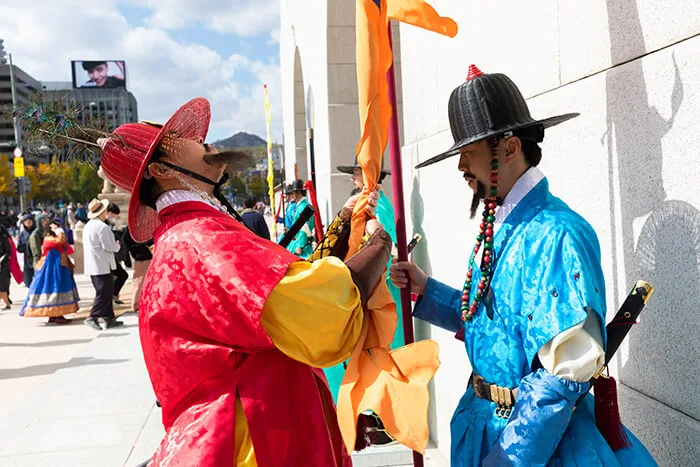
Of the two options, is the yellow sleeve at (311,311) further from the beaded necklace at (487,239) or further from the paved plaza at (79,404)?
the paved plaza at (79,404)

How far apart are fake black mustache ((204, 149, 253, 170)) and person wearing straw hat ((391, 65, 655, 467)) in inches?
27.1

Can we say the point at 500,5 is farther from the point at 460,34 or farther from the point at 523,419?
the point at 523,419

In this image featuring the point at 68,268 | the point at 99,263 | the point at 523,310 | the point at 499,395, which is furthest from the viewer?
the point at 68,268

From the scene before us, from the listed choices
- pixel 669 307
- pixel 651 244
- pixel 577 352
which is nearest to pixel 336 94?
pixel 651 244

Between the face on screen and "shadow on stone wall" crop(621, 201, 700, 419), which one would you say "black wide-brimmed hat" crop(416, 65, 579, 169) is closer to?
"shadow on stone wall" crop(621, 201, 700, 419)

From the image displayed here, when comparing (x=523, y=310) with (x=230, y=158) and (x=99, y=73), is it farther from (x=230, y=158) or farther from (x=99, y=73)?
(x=99, y=73)

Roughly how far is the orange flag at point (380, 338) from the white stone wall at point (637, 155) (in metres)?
0.48

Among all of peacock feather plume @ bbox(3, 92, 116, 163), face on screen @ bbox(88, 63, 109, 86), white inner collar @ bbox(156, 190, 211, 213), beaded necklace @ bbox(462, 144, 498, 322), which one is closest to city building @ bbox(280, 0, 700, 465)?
beaded necklace @ bbox(462, 144, 498, 322)

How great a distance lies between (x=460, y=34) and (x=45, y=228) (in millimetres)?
9122

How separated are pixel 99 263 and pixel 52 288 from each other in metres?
1.33

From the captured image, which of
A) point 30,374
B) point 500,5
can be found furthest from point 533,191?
point 30,374

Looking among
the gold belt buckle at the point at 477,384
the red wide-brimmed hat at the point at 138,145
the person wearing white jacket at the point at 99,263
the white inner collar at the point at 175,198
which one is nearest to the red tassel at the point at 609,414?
the gold belt buckle at the point at 477,384

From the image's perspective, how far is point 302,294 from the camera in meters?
1.46

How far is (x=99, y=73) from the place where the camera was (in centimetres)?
9075
